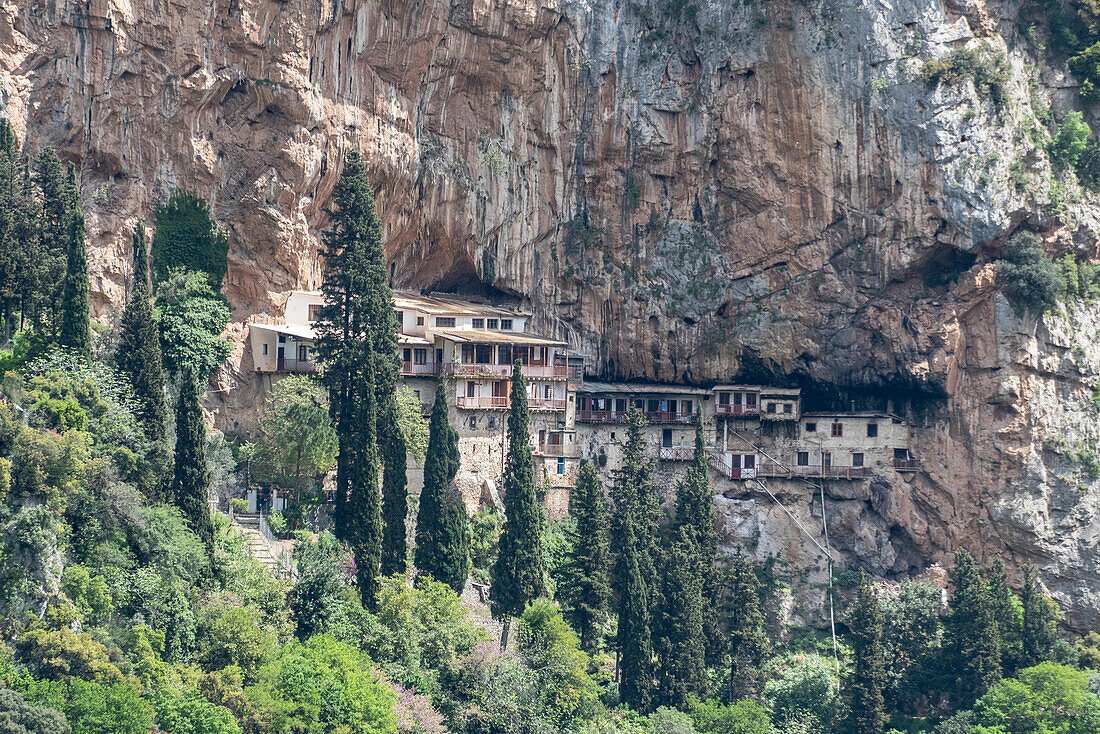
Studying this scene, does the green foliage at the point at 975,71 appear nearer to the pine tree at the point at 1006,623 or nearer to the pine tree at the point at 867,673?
the pine tree at the point at 1006,623

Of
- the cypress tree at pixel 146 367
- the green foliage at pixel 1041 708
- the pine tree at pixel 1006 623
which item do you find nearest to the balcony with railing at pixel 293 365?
the cypress tree at pixel 146 367

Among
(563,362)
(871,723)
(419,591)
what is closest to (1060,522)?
(871,723)

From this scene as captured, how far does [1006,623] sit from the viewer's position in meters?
75.6

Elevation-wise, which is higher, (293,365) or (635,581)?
(293,365)

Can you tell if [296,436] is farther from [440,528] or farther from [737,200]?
[737,200]

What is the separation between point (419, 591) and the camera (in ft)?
219

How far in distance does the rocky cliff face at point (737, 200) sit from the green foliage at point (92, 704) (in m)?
20.5

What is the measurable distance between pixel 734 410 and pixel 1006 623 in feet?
52.1

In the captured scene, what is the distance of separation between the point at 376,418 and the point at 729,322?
68.8ft

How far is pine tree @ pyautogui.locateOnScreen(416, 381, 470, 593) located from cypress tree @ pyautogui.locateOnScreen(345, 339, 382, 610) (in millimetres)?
2696

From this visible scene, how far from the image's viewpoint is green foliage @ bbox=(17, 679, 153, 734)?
174ft

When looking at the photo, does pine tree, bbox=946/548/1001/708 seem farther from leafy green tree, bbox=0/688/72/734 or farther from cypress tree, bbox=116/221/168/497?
leafy green tree, bbox=0/688/72/734

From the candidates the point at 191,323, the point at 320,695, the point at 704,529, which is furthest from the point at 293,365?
the point at 320,695

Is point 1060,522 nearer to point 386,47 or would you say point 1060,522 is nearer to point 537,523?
point 537,523
